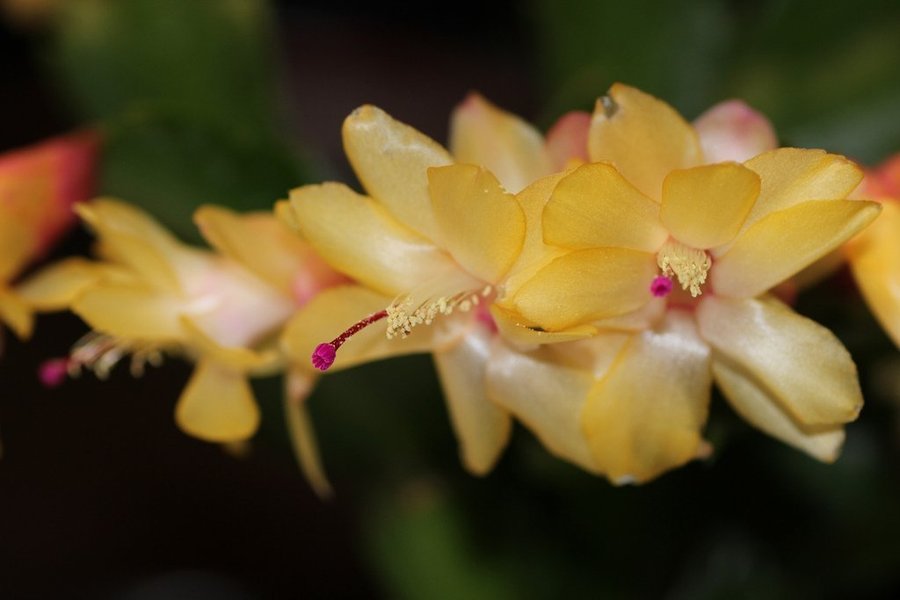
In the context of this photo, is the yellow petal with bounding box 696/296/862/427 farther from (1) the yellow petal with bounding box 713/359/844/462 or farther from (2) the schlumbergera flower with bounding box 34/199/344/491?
(2) the schlumbergera flower with bounding box 34/199/344/491

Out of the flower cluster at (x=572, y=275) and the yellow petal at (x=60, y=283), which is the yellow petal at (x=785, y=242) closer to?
the flower cluster at (x=572, y=275)

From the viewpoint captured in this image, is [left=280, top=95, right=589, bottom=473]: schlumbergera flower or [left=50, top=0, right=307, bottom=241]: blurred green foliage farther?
[left=50, top=0, right=307, bottom=241]: blurred green foliage

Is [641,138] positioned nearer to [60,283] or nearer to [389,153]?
[389,153]

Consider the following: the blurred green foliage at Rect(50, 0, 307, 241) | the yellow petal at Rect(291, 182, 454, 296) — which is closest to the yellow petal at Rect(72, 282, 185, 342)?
the yellow petal at Rect(291, 182, 454, 296)

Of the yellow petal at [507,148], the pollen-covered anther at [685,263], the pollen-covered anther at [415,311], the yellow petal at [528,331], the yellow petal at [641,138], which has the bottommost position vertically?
the pollen-covered anther at [415,311]

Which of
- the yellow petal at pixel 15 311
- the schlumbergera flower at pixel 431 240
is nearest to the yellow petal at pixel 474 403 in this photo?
Answer: the schlumbergera flower at pixel 431 240

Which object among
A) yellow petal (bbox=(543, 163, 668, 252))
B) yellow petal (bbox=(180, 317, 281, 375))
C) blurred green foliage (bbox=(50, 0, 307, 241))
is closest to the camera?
yellow petal (bbox=(543, 163, 668, 252))

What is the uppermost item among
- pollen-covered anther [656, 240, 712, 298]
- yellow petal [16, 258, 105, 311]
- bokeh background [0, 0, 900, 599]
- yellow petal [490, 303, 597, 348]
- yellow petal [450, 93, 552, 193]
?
yellow petal [450, 93, 552, 193]
